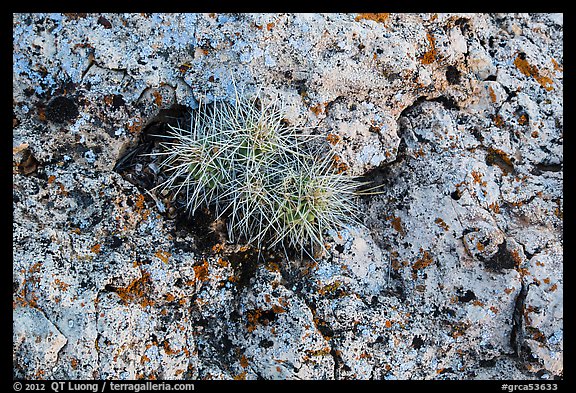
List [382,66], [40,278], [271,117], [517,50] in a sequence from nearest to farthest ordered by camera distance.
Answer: [40,278]
[271,117]
[382,66]
[517,50]

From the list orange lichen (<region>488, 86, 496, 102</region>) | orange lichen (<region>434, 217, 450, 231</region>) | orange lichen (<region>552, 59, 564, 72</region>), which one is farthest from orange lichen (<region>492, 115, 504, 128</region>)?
orange lichen (<region>434, 217, 450, 231</region>)

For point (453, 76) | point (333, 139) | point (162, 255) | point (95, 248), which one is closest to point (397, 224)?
point (333, 139)

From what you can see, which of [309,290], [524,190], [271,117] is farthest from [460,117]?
[309,290]

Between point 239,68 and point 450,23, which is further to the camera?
point 450,23

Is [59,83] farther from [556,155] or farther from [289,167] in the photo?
[556,155]

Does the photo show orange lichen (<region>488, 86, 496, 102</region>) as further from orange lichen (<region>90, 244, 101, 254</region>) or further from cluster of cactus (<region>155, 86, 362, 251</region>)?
orange lichen (<region>90, 244, 101, 254</region>)

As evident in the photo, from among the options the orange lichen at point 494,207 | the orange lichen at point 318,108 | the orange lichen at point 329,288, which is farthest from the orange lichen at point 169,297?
the orange lichen at point 494,207

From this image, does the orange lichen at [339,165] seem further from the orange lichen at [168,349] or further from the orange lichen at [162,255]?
the orange lichen at [168,349]

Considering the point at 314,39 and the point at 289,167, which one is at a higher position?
the point at 314,39
